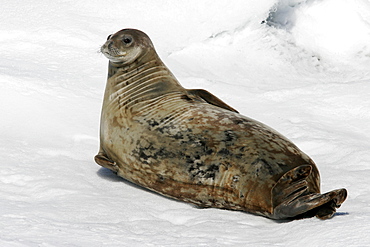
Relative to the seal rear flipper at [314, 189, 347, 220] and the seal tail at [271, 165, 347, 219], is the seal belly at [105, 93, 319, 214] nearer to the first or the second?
the seal tail at [271, 165, 347, 219]

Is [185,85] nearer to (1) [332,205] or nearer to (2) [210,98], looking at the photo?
(2) [210,98]

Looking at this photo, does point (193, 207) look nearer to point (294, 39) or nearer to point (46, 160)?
point (46, 160)

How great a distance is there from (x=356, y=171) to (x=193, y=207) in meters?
1.35

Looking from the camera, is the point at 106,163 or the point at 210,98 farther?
the point at 210,98

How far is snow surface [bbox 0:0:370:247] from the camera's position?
10.9 feet

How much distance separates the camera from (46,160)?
470 centimetres

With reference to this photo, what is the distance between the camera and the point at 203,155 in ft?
13.4

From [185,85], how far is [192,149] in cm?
274

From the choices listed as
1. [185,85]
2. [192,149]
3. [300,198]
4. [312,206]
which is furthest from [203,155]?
[185,85]

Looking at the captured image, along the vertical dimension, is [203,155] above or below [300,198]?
above

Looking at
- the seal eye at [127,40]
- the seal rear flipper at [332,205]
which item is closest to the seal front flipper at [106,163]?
the seal eye at [127,40]

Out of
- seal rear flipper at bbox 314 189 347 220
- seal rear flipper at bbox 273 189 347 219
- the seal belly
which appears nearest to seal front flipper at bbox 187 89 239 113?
the seal belly

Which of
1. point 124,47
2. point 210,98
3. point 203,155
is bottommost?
point 203,155

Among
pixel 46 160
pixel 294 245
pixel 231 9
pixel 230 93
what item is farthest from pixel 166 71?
pixel 231 9
